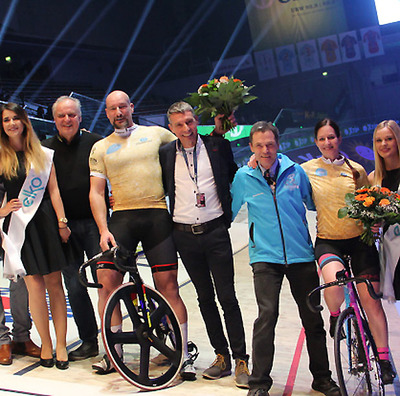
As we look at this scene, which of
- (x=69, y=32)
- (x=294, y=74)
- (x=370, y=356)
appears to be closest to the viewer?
(x=370, y=356)

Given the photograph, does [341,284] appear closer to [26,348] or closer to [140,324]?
[140,324]

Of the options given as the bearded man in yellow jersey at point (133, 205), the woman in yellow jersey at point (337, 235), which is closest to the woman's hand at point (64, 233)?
the bearded man in yellow jersey at point (133, 205)

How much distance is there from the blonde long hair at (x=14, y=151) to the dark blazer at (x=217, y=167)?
0.79 m

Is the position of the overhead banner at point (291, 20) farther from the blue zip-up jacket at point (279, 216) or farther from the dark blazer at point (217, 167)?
the blue zip-up jacket at point (279, 216)

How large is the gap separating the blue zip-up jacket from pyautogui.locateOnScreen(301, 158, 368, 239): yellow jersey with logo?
0.31 ft

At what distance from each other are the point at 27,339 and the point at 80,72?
41.0ft

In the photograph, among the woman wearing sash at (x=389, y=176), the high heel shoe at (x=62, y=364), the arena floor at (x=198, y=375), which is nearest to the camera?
the woman wearing sash at (x=389, y=176)

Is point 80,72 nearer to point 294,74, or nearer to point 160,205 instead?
point 294,74

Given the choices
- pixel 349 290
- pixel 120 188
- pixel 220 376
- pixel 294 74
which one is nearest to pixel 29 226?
pixel 120 188

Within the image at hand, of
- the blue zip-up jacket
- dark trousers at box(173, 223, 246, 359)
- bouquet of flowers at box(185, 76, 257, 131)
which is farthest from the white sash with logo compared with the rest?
the blue zip-up jacket

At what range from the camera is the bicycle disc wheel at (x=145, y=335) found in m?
2.70

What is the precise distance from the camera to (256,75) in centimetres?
1333

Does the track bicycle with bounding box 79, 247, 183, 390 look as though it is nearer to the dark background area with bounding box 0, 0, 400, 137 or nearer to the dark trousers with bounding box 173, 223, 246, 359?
the dark trousers with bounding box 173, 223, 246, 359

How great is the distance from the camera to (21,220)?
9.84 feet
